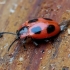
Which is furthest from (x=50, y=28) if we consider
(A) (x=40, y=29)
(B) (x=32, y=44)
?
(B) (x=32, y=44)

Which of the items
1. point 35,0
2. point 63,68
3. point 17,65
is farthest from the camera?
point 35,0

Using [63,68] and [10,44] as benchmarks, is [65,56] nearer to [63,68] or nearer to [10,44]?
[63,68]

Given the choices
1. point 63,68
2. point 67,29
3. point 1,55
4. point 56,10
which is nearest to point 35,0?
point 56,10

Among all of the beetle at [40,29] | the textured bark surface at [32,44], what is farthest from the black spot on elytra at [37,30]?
the textured bark surface at [32,44]

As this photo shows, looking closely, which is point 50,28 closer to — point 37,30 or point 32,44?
point 37,30

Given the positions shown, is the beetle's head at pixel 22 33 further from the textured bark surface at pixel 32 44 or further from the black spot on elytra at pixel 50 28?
the black spot on elytra at pixel 50 28

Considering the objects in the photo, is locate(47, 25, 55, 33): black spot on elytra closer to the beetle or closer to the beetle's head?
the beetle
